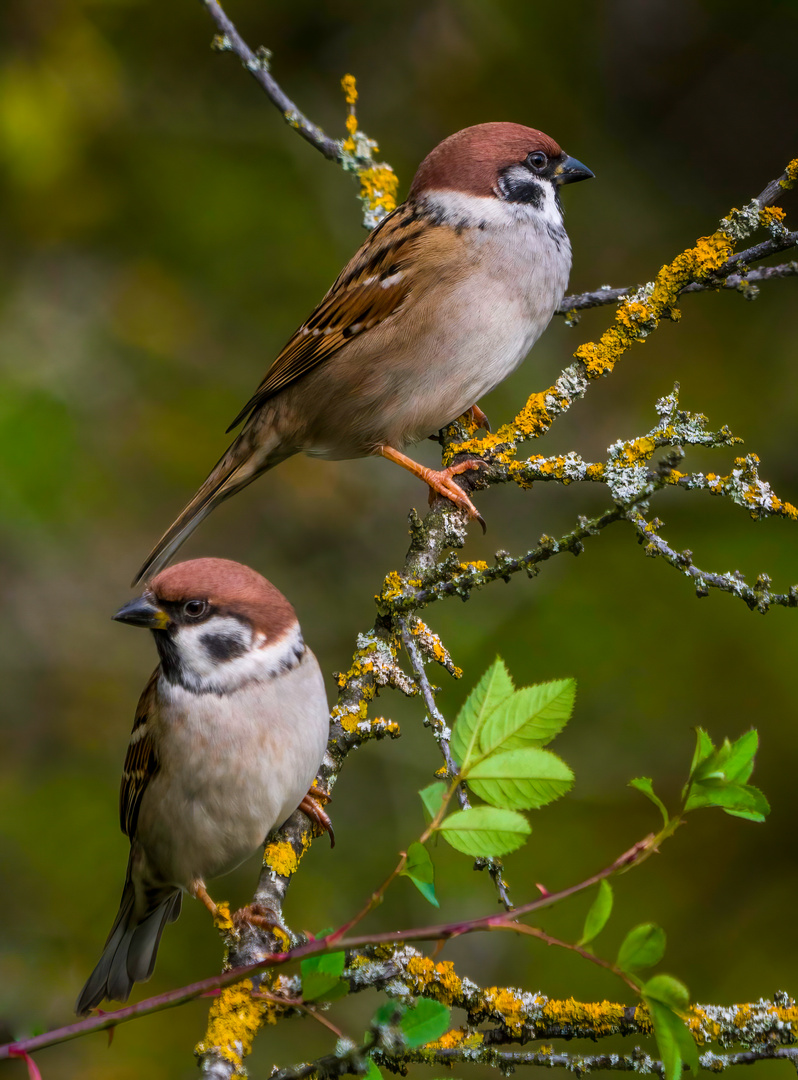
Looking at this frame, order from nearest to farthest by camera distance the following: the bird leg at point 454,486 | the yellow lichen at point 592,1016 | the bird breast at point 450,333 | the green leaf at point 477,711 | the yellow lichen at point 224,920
Result: the green leaf at point 477,711 → the yellow lichen at point 592,1016 → the yellow lichen at point 224,920 → the bird leg at point 454,486 → the bird breast at point 450,333

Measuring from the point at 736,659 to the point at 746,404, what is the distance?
119cm

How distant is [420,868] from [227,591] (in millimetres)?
1077

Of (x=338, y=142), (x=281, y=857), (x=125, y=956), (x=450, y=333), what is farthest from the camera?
(x=338, y=142)

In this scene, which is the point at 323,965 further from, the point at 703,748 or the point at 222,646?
the point at 222,646

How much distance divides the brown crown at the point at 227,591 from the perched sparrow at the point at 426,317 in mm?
749

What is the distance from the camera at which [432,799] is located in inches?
45.8

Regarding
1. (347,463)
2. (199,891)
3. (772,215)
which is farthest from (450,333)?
(347,463)

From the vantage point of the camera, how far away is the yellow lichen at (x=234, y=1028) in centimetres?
168

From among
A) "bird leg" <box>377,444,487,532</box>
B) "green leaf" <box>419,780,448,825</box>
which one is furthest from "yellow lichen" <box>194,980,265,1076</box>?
"bird leg" <box>377,444,487,532</box>

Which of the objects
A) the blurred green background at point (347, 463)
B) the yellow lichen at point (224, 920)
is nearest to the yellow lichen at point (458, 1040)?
the yellow lichen at point (224, 920)

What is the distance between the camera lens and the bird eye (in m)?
3.09

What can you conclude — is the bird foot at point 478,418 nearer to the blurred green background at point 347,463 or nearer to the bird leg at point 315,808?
the blurred green background at point 347,463

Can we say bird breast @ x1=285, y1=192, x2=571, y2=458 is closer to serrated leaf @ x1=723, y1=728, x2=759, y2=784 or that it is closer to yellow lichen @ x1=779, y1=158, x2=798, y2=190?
yellow lichen @ x1=779, y1=158, x2=798, y2=190

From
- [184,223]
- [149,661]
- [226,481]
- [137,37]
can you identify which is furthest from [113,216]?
[226,481]
